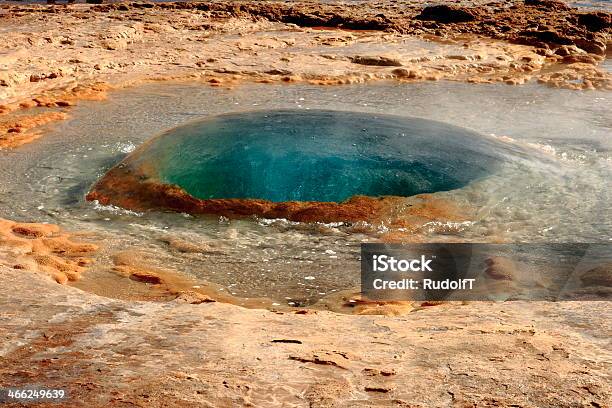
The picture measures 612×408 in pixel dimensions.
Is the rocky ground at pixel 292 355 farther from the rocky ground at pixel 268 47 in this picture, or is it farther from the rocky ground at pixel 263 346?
the rocky ground at pixel 268 47

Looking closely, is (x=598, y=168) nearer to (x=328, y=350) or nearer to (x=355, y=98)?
(x=355, y=98)

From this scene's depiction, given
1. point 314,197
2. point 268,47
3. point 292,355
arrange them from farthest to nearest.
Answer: point 268,47 < point 314,197 < point 292,355

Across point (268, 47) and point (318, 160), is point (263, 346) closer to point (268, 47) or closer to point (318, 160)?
point (318, 160)

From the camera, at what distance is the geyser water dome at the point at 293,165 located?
5.47 m

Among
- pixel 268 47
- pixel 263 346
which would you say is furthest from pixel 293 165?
pixel 268 47

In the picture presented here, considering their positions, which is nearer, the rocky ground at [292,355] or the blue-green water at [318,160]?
the rocky ground at [292,355]

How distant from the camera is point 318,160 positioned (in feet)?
18.0

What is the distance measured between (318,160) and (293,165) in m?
0.19

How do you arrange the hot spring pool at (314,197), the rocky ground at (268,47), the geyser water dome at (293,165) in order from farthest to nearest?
the rocky ground at (268,47) < the geyser water dome at (293,165) < the hot spring pool at (314,197)

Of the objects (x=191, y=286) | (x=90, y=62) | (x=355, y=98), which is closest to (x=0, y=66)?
(x=90, y=62)

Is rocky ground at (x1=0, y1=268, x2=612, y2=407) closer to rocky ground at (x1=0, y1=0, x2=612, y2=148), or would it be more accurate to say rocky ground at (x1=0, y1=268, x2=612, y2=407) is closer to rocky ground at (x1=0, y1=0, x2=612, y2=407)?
rocky ground at (x1=0, y1=0, x2=612, y2=407)

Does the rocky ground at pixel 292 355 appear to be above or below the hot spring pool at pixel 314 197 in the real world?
above

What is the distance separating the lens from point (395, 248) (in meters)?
5.00

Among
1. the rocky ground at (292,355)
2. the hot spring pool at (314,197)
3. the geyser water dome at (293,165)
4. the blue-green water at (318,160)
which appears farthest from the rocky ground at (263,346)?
the blue-green water at (318,160)
